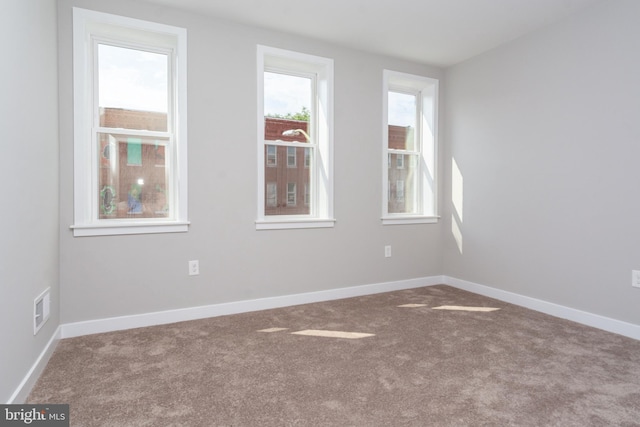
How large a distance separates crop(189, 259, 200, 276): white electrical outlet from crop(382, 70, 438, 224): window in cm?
209

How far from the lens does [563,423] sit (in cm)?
170

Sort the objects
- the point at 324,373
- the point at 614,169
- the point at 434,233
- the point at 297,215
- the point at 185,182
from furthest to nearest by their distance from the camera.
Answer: the point at 434,233
the point at 297,215
the point at 185,182
the point at 614,169
the point at 324,373

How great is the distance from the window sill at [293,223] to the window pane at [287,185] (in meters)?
0.14

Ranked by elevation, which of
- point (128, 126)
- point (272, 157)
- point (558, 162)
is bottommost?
point (558, 162)

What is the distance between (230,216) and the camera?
3.32m

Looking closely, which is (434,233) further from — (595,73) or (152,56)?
(152,56)

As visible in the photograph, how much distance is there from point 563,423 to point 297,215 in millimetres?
2643

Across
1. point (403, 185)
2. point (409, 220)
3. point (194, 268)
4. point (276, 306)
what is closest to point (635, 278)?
point (409, 220)

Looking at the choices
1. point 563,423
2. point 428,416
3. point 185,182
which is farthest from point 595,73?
point 185,182

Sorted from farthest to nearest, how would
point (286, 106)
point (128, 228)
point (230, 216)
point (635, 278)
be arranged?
point (286, 106), point (230, 216), point (128, 228), point (635, 278)

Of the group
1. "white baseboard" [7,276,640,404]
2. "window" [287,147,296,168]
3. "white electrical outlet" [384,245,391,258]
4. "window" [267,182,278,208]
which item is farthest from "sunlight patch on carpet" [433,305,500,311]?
"window" [287,147,296,168]

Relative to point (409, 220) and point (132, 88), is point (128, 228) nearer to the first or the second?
point (132, 88)

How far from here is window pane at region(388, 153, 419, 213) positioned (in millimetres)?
4312

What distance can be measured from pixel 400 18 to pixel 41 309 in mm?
3393
